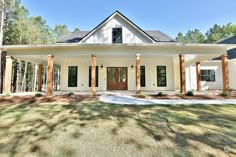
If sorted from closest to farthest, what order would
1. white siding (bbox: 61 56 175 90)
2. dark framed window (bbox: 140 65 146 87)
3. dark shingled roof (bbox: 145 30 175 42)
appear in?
white siding (bbox: 61 56 175 90) < dark framed window (bbox: 140 65 146 87) < dark shingled roof (bbox: 145 30 175 42)

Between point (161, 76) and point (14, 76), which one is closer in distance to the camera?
point (161, 76)

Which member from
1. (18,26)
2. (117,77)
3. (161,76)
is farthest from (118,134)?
(18,26)

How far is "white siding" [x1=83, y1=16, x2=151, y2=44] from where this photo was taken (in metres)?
14.0

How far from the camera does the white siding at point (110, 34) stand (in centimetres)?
1401

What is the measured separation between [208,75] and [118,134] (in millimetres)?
16657

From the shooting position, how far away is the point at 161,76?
15.1m

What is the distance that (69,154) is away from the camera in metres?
3.42

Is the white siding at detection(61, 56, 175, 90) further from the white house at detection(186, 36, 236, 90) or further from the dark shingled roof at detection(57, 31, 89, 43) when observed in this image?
the white house at detection(186, 36, 236, 90)

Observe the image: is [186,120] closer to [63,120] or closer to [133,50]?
[63,120]

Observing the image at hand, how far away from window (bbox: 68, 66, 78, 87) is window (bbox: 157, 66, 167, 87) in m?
7.38

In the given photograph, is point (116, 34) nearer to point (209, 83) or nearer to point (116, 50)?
point (116, 50)

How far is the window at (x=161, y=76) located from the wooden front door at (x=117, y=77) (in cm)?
293

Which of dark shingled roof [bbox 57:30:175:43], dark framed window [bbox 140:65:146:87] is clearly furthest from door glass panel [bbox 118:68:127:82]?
dark shingled roof [bbox 57:30:175:43]

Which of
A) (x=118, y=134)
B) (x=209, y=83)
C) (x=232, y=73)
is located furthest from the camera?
(x=209, y=83)
